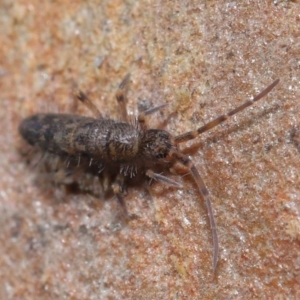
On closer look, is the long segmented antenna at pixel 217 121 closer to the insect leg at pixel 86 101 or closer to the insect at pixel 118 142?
the insect at pixel 118 142

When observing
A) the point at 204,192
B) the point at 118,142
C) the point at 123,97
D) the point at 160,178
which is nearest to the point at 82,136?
the point at 118,142

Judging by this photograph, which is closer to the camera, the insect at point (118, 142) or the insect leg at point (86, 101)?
the insect at point (118, 142)

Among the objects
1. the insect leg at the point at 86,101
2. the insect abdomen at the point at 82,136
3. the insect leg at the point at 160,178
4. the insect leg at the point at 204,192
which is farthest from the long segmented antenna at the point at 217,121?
the insect leg at the point at 86,101

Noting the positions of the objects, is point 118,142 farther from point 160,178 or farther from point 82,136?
point 160,178

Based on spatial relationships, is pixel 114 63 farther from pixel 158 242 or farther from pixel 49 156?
pixel 158 242

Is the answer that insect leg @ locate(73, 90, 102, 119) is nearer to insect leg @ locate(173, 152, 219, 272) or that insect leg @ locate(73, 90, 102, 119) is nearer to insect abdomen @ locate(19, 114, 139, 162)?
insect abdomen @ locate(19, 114, 139, 162)

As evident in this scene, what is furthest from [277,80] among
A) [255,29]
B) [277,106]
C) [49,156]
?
[49,156]

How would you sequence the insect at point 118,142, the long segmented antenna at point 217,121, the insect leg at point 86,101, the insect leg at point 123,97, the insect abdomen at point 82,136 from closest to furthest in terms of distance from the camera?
the long segmented antenna at point 217,121 → the insect at point 118,142 → the insect abdomen at point 82,136 → the insect leg at point 123,97 → the insect leg at point 86,101
